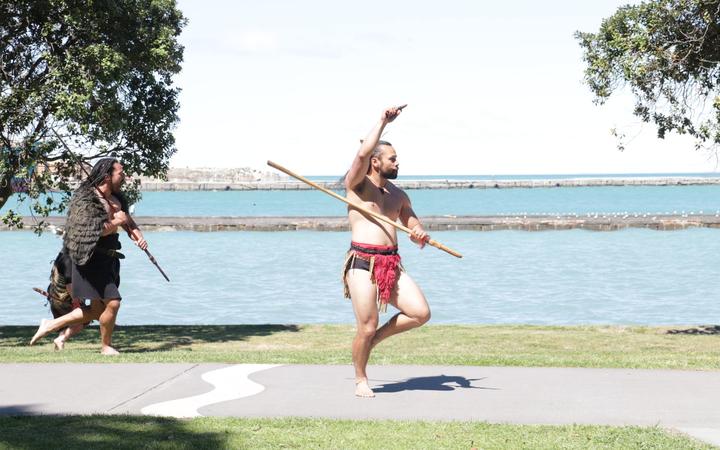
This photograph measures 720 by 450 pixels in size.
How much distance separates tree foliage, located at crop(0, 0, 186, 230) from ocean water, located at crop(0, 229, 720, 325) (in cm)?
1078

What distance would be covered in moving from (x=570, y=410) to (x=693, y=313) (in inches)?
931

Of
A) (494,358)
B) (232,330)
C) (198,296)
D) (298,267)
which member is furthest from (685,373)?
(298,267)

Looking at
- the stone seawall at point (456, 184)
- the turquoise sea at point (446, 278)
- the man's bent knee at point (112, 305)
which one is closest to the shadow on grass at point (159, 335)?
the man's bent knee at point (112, 305)

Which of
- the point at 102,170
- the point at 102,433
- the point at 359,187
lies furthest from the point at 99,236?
the point at 102,433

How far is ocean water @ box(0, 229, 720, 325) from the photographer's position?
95.8ft

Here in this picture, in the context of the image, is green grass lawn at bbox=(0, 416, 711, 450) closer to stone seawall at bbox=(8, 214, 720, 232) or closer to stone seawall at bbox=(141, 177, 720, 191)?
stone seawall at bbox=(8, 214, 720, 232)

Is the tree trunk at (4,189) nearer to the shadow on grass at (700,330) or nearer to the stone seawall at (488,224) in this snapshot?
the shadow on grass at (700,330)

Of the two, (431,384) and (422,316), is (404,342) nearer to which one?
(431,384)

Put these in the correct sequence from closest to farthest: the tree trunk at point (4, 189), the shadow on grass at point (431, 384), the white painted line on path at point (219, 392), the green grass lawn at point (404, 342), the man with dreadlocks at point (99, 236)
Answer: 1. the white painted line on path at point (219, 392)
2. the shadow on grass at point (431, 384)
3. the man with dreadlocks at point (99, 236)
4. the green grass lawn at point (404, 342)
5. the tree trunk at point (4, 189)

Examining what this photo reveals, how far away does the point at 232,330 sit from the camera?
17.5 metres

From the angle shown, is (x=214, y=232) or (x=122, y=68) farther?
(x=214, y=232)

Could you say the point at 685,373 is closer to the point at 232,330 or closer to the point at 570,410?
the point at 570,410

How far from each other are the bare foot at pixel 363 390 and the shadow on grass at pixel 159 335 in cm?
603

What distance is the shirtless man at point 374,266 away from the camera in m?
7.72
